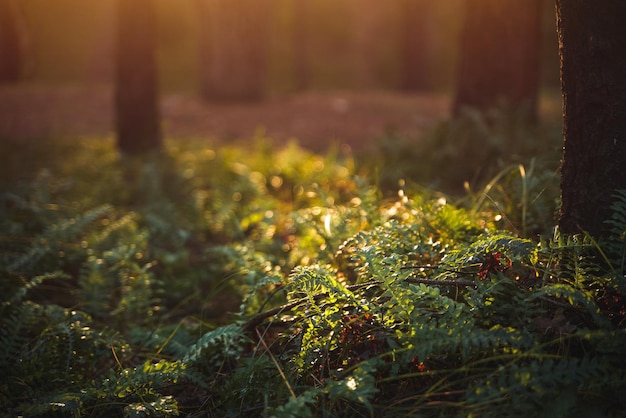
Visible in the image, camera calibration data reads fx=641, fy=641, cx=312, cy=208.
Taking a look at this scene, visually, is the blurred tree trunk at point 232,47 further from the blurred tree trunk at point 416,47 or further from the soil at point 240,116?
the blurred tree trunk at point 416,47

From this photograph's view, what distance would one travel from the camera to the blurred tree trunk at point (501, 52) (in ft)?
20.8

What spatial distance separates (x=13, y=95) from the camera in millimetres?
12875

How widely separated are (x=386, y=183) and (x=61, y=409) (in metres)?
3.66

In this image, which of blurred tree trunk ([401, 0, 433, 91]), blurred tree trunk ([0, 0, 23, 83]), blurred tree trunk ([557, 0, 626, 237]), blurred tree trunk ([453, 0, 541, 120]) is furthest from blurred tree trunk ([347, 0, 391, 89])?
blurred tree trunk ([557, 0, 626, 237])

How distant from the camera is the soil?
9578 millimetres

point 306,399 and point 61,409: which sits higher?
point 306,399

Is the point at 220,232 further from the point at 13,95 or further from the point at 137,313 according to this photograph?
the point at 13,95

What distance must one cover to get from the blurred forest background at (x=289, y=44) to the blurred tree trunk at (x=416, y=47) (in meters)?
2.37

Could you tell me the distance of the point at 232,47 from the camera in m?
12.4

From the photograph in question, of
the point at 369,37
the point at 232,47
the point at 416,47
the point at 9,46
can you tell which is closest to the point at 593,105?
the point at 232,47

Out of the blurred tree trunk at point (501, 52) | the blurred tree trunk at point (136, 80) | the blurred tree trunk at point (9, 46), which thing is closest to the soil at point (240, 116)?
the blurred tree trunk at point (136, 80)

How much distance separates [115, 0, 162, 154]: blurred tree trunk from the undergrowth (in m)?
3.48

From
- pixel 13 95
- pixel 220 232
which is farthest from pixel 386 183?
A: pixel 13 95

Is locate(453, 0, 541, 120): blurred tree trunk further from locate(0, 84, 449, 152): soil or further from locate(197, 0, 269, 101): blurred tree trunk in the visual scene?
locate(197, 0, 269, 101): blurred tree trunk
